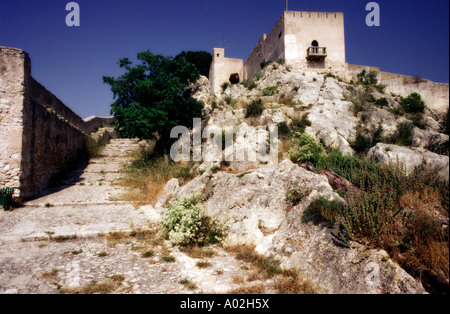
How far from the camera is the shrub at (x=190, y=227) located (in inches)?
204

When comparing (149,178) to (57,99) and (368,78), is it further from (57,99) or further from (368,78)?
(368,78)

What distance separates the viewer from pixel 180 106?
1276 cm

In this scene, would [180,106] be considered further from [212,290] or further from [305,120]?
[212,290]

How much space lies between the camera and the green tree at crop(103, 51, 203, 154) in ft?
38.4

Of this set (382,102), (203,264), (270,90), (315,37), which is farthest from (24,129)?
(315,37)

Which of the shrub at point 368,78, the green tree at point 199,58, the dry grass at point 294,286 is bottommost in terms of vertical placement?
the dry grass at point 294,286

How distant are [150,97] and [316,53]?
16253 mm

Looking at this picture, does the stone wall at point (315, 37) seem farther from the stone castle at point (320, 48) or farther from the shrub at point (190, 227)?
the shrub at point (190, 227)

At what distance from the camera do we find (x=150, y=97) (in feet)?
40.8

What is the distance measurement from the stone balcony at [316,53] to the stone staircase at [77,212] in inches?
736

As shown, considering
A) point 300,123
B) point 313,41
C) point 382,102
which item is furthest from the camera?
point 313,41

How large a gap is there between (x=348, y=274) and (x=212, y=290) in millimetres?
1871

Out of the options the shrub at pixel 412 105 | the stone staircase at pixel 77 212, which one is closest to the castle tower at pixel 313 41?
the shrub at pixel 412 105
